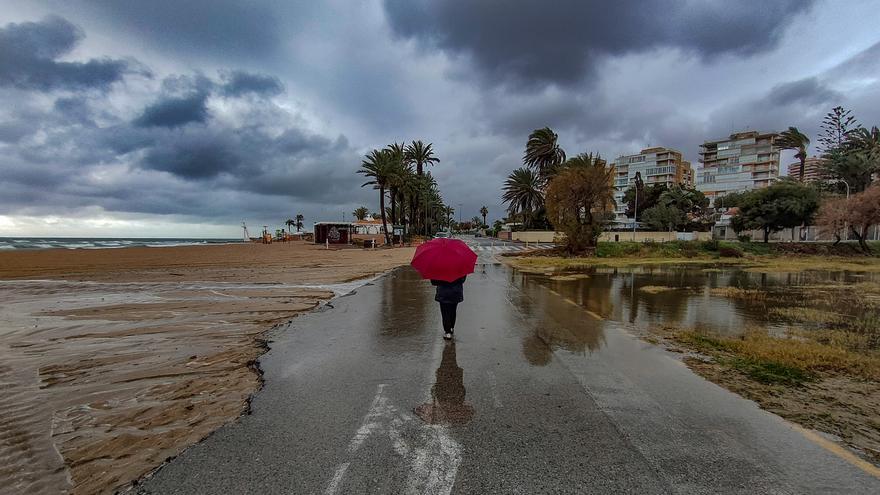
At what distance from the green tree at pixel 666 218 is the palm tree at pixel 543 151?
1671cm

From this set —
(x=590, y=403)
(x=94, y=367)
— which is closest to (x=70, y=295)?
(x=94, y=367)

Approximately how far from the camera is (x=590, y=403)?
4.14 metres

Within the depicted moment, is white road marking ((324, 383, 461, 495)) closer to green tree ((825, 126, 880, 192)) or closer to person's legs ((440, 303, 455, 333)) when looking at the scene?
person's legs ((440, 303, 455, 333))

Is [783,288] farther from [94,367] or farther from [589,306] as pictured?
[94,367]

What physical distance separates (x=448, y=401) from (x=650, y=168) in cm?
11962

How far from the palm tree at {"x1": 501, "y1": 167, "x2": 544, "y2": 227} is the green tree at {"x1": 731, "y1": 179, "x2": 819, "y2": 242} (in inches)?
1271

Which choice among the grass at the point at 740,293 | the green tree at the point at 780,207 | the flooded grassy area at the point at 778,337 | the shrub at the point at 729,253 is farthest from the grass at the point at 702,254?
the grass at the point at 740,293

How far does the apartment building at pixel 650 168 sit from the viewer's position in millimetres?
104125

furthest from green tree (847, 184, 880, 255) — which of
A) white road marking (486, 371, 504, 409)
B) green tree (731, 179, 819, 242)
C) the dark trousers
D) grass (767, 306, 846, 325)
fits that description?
white road marking (486, 371, 504, 409)

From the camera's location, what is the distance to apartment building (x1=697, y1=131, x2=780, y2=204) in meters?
95.5

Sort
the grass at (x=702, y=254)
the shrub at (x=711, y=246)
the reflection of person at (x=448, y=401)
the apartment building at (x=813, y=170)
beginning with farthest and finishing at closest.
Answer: the apartment building at (x=813, y=170)
the shrub at (x=711, y=246)
the grass at (x=702, y=254)
the reflection of person at (x=448, y=401)

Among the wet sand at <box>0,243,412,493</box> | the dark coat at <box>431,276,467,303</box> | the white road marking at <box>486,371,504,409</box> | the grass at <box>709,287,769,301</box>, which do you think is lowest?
the grass at <box>709,287,769,301</box>

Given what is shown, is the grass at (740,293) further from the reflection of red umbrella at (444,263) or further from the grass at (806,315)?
the reflection of red umbrella at (444,263)

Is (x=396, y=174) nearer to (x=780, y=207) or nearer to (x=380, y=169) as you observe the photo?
(x=380, y=169)
